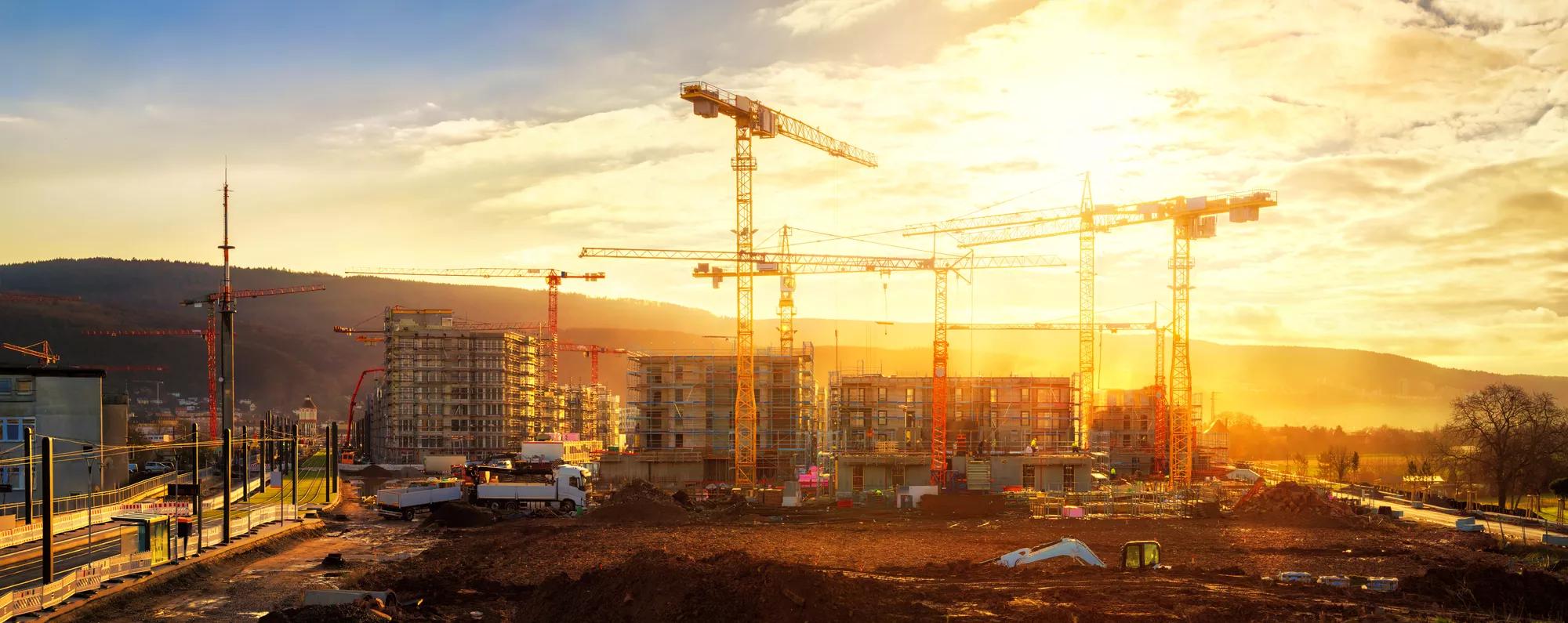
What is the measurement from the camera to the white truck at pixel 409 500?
5509 cm

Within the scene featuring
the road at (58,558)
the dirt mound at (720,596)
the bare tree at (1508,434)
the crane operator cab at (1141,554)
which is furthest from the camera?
the bare tree at (1508,434)

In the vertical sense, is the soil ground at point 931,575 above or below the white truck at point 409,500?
above

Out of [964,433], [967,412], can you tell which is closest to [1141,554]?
[964,433]

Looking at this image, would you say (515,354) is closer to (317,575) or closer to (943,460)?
(943,460)

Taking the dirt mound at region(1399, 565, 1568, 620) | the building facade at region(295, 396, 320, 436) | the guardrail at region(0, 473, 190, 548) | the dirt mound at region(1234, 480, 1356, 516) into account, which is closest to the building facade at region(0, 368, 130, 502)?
the guardrail at region(0, 473, 190, 548)

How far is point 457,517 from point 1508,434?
59722 millimetres

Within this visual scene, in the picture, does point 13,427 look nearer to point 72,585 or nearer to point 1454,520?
point 72,585

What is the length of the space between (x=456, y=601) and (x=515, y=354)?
10418 cm

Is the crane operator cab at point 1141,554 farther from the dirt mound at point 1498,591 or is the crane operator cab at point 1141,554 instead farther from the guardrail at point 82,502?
the guardrail at point 82,502

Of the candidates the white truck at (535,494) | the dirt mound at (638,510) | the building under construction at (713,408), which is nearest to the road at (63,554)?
the white truck at (535,494)

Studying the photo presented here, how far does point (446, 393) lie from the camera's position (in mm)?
120812

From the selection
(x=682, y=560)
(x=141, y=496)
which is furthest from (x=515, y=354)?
(x=682, y=560)

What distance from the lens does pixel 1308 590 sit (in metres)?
29.1

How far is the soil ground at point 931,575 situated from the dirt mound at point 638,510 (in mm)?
2478
